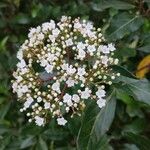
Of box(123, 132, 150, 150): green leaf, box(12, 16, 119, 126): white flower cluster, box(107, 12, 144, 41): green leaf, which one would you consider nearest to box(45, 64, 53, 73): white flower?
box(12, 16, 119, 126): white flower cluster

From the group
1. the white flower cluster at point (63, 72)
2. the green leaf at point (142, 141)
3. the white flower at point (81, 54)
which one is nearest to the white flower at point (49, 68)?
the white flower cluster at point (63, 72)

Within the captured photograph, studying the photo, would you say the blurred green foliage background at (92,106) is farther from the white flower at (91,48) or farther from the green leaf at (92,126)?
the white flower at (91,48)

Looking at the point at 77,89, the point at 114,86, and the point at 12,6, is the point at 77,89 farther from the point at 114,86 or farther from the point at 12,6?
the point at 12,6

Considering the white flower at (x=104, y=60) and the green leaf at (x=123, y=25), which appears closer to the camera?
the white flower at (x=104, y=60)

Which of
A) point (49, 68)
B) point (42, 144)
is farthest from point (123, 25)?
point (42, 144)

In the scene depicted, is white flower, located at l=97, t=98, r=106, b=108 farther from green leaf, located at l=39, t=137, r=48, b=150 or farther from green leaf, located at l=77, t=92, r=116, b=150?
green leaf, located at l=39, t=137, r=48, b=150

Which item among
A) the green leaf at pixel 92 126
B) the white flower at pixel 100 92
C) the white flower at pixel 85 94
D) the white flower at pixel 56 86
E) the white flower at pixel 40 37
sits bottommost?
the green leaf at pixel 92 126

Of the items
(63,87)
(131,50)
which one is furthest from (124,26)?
(63,87)

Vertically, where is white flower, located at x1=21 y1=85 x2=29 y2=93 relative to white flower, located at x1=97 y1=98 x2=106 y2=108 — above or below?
above
